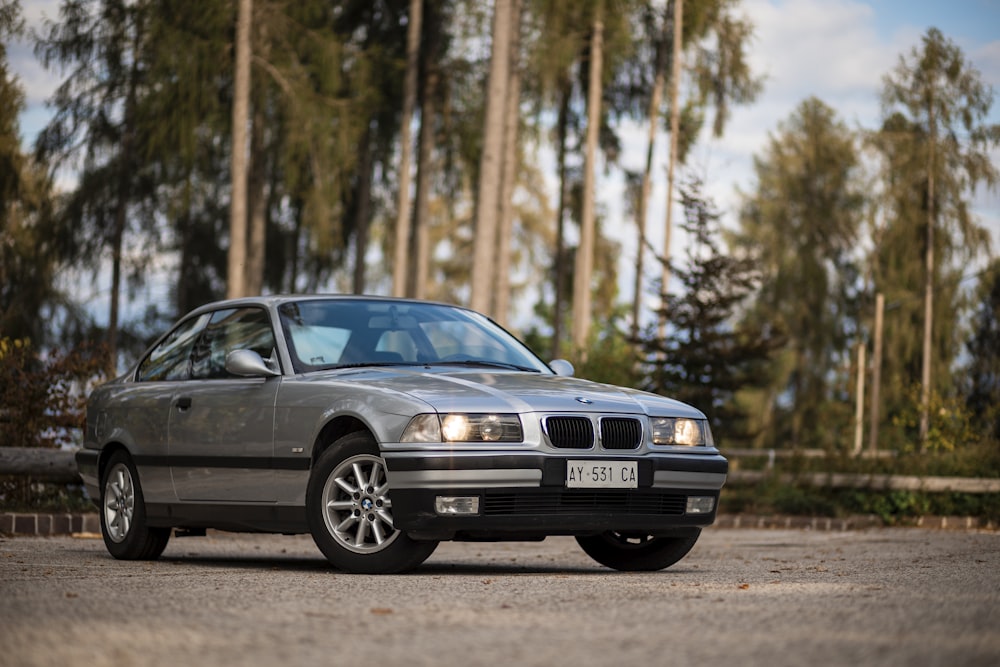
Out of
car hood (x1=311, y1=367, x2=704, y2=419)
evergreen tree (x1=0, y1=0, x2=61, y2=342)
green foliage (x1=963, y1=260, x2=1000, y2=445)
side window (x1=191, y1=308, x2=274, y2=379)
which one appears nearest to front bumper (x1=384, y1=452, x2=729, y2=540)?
car hood (x1=311, y1=367, x2=704, y2=419)

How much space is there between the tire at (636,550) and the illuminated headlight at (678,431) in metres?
0.62

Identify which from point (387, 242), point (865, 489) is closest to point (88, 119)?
point (387, 242)

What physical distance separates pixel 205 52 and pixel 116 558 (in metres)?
20.1

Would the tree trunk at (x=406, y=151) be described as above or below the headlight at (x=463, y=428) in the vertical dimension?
above

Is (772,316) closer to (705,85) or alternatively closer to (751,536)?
(705,85)

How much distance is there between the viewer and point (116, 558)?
982 centimetres

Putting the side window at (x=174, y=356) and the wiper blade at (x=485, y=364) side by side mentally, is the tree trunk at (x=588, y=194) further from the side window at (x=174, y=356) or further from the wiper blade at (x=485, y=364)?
the wiper blade at (x=485, y=364)

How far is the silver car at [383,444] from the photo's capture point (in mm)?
7793

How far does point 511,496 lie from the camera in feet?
25.7

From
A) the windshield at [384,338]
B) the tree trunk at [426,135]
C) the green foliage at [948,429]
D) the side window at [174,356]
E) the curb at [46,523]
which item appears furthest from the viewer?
the tree trunk at [426,135]

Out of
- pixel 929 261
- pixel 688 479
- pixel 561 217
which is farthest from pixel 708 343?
pixel 929 261

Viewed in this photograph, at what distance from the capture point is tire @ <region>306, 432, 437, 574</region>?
790 centimetres

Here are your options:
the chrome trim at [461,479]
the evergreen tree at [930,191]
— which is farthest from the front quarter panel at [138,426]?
the evergreen tree at [930,191]

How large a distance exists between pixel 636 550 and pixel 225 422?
8.77 feet
